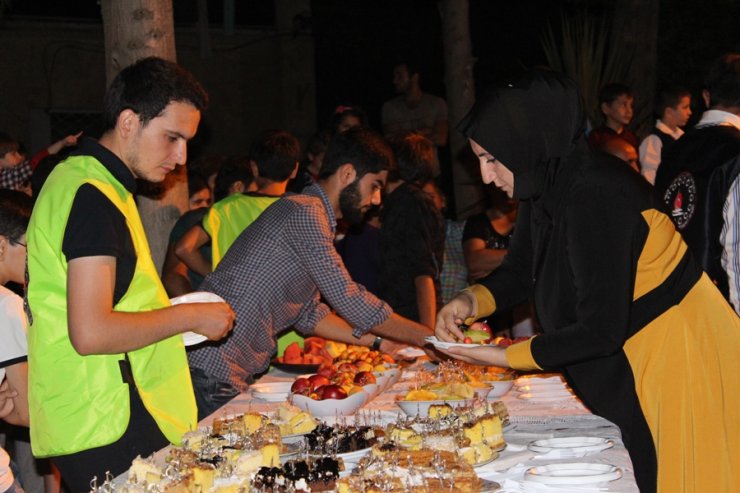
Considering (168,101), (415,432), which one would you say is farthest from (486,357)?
(168,101)

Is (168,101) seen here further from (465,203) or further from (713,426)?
(465,203)

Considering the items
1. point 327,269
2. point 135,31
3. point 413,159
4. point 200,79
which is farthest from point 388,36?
point 327,269

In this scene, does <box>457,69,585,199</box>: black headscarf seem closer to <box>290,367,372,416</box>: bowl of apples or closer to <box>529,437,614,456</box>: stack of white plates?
<box>529,437,614,456</box>: stack of white plates

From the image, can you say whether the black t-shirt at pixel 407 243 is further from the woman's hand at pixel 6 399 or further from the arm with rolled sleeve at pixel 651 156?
the woman's hand at pixel 6 399

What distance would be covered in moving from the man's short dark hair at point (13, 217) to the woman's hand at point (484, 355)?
1408mm

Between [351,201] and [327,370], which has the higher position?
[351,201]

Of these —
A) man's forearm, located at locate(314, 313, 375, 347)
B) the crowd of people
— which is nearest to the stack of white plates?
the crowd of people

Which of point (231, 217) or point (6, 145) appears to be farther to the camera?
point (6, 145)

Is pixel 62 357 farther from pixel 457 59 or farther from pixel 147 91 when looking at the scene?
pixel 457 59

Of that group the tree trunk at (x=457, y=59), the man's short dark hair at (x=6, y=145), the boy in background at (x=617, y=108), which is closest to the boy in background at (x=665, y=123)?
the boy in background at (x=617, y=108)

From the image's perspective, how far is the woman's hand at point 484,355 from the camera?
302cm

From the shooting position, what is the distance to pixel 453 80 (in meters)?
8.41

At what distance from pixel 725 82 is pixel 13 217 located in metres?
3.16

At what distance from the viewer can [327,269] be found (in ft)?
13.5
